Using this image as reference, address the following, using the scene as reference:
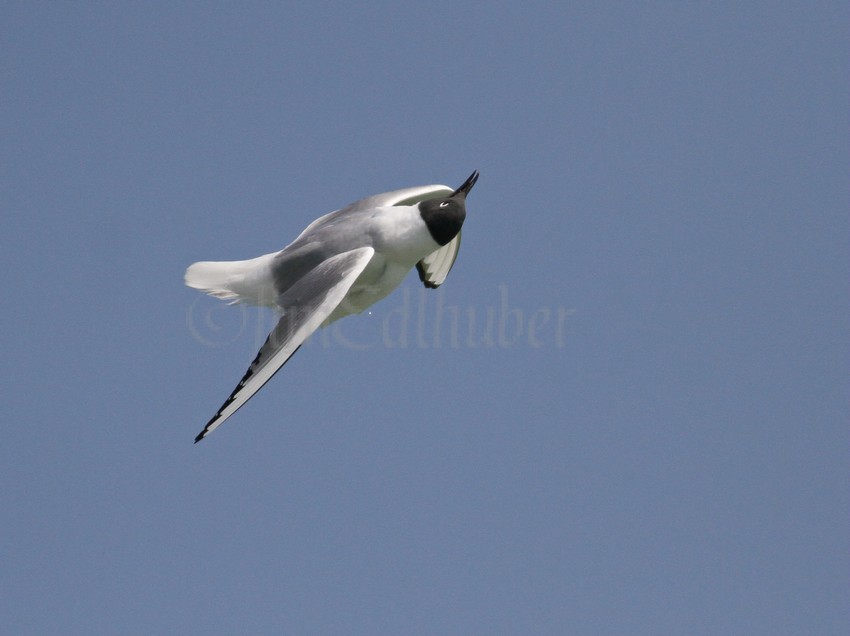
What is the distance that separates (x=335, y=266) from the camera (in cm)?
868

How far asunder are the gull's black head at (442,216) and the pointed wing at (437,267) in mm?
1924

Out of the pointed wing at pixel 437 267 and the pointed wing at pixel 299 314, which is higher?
the pointed wing at pixel 437 267

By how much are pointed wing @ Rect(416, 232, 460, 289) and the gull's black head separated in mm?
1924

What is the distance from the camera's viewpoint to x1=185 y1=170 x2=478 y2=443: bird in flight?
837 centimetres

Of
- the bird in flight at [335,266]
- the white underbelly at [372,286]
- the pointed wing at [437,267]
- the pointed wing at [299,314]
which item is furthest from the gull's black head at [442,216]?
the pointed wing at [437,267]

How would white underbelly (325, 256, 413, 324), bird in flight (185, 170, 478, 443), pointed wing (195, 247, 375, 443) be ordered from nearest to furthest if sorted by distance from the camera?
pointed wing (195, 247, 375, 443)
bird in flight (185, 170, 478, 443)
white underbelly (325, 256, 413, 324)

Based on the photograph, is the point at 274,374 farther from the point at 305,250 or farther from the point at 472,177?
the point at 472,177

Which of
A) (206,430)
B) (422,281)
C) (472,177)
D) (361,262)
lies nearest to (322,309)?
(361,262)

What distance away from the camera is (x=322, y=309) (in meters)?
8.25

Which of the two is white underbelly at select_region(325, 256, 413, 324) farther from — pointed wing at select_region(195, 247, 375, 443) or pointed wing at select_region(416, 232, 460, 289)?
pointed wing at select_region(416, 232, 460, 289)

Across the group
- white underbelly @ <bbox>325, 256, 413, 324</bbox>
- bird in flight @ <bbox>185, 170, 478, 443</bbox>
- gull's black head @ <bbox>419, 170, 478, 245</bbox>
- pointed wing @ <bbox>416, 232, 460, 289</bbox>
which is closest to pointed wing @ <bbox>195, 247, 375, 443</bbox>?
bird in flight @ <bbox>185, 170, 478, 443</bbox>

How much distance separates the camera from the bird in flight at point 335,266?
8367 mm

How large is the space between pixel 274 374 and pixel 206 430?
581 millimetres

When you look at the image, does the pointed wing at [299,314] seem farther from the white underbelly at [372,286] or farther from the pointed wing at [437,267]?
the pointed wing at [437,267]
